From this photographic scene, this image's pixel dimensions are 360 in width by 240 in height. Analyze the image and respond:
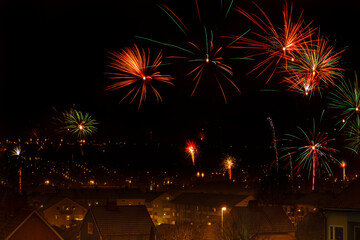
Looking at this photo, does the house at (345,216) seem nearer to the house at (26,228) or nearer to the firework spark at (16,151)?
the house at (26,228)

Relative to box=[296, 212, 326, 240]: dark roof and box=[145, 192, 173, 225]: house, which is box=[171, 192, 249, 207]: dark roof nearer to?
box=[145, 192, 173, 225]: house

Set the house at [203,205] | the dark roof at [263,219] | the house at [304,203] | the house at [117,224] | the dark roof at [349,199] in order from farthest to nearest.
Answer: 1. the house at [203,205]
2. the house at [304,203]
3. the house at [117,224]
4. the dark roof at [263,219]
5. the dark roof at [349,199]

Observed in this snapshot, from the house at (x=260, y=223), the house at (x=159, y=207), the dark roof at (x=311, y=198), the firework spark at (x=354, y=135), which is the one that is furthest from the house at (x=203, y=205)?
the firework spark at (x=354, y=135)

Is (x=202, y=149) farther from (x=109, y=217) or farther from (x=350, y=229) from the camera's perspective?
(x=350, y=229)

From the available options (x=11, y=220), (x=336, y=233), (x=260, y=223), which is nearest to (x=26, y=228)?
(x=11, y=220)

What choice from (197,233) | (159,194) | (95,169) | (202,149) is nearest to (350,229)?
(197,233)

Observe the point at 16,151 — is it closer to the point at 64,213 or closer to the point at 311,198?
the point at 64,213
